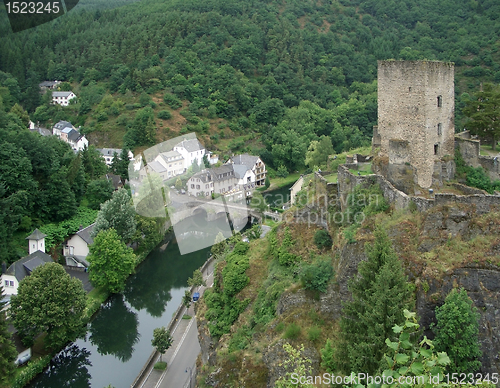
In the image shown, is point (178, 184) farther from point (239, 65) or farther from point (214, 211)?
point (239, 65)

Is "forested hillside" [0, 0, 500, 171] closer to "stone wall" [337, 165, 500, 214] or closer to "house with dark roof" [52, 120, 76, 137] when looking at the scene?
"house with dark roof" [52, 120, 76, 137]

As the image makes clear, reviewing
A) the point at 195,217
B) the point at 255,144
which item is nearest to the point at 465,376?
the point at 195,217

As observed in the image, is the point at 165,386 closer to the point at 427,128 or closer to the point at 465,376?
A: the point at 465,376

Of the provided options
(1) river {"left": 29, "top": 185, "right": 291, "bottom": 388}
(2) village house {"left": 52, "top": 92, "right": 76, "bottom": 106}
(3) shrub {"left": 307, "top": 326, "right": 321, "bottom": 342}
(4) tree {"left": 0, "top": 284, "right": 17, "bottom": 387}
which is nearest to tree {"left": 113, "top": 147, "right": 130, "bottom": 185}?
(1) river {"left": 29, "top": 185, "right": 291, "bottom": 388}

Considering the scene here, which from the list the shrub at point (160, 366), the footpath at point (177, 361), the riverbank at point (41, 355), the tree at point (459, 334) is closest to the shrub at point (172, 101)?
the riverbank at point (41, 355)

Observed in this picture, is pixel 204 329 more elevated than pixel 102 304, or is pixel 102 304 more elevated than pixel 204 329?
pixel 204 329
